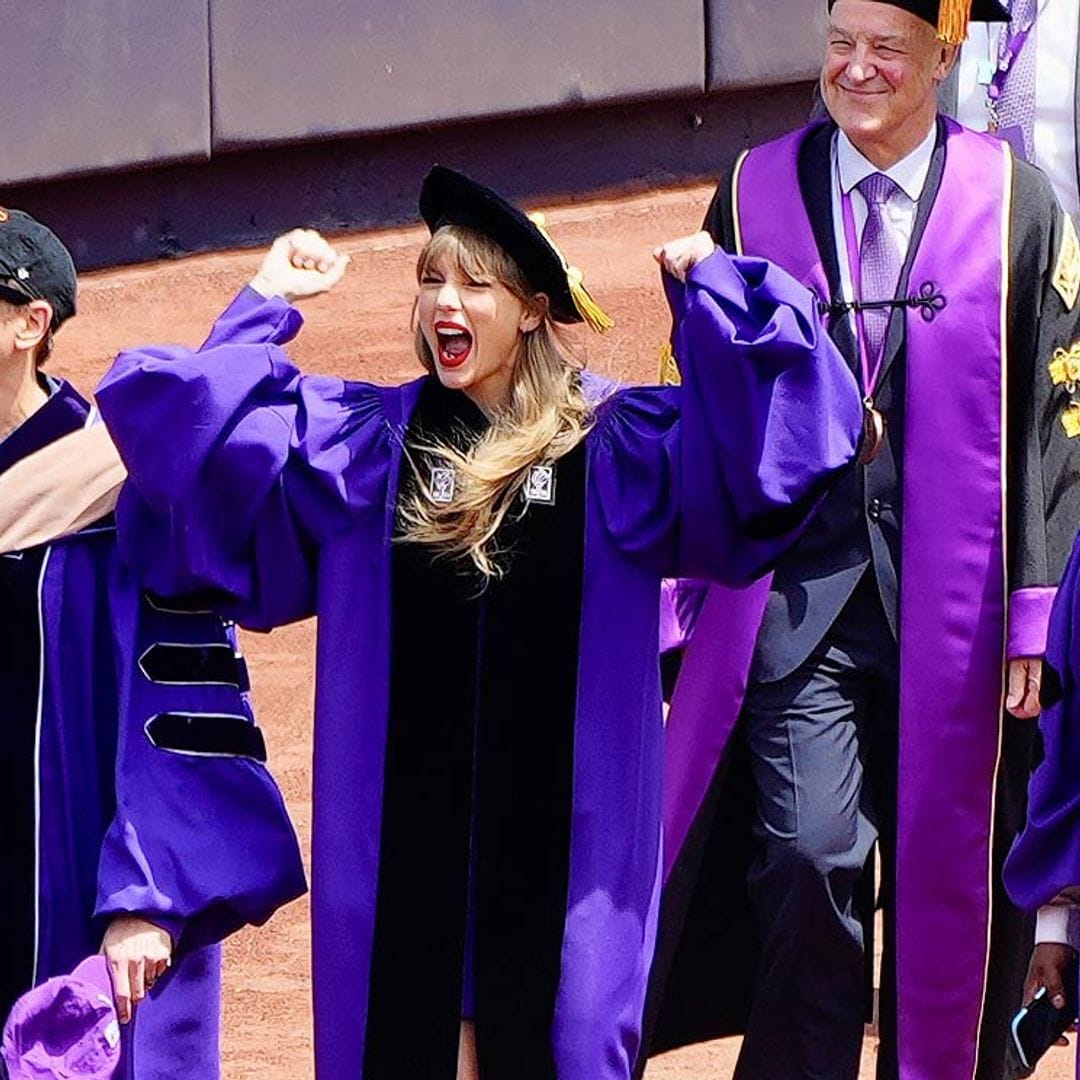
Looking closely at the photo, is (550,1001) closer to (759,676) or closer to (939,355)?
(759,676)

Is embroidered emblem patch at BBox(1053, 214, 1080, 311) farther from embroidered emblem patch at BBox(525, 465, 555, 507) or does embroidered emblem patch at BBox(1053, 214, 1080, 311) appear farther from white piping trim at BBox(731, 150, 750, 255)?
embroidered emblem patch at BBox(525, 465, 555, 507)

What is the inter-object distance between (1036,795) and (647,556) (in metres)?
0.77

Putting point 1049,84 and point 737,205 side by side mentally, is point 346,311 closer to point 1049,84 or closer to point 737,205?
point 1049,84

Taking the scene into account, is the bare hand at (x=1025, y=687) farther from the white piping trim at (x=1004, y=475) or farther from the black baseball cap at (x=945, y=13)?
the black baseball cap at (x=945, y=13)

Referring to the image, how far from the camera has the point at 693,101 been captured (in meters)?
13.0

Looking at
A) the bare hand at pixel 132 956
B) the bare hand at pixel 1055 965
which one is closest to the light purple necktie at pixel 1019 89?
the bare hand at pixel 1055 965

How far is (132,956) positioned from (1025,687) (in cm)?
188

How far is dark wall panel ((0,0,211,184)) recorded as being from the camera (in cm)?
1157

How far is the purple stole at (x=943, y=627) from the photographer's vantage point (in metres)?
6.40

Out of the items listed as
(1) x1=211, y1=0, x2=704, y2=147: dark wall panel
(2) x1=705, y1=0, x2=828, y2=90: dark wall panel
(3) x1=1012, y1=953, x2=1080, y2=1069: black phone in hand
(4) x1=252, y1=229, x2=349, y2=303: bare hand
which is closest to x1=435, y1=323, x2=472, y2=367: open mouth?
(4) x1=252, y1=229, x2=349, y2=303: bare hand

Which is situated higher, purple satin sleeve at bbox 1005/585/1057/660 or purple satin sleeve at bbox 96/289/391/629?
purple satin sleeve at bbox 96/289/391/629

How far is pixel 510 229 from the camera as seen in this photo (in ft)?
18.3

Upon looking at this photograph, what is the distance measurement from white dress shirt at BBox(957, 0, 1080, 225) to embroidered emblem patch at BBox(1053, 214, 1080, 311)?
1.00m

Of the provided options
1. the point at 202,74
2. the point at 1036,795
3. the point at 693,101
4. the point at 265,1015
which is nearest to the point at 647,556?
the point at 1036,795
